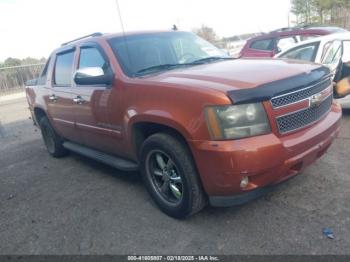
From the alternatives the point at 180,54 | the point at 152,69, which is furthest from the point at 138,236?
the point at 180,54

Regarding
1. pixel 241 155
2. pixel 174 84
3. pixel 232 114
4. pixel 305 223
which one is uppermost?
pixel 174 84

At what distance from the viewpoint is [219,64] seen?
3.96m

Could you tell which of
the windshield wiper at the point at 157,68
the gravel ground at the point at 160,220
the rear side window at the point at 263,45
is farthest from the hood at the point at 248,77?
the rear side window at the point at 263,45

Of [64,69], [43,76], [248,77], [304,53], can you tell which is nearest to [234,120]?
[248,77]

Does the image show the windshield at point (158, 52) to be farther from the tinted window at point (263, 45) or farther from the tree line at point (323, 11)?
the tree line at point (323, 11)

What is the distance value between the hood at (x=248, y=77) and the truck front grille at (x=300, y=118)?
228 mm

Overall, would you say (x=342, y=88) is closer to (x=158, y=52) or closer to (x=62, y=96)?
(x=158, y=52)

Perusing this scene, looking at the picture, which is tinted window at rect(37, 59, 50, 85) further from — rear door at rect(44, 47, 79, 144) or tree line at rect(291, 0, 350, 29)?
tree line at rect(291, 0, 350, 29)

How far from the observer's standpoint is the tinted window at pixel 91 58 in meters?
4.35

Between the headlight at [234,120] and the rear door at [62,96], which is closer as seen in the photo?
the headlight at [234,120]

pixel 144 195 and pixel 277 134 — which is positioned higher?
pixel 277 134

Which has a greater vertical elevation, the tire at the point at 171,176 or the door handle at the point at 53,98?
the door handle at the point at 53,98

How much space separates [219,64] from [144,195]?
173 cm

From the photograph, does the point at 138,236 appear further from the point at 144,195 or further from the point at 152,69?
the point at 152,69
